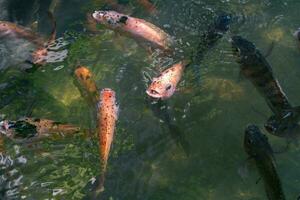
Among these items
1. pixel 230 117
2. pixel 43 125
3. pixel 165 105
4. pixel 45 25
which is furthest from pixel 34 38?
pixel 230 117

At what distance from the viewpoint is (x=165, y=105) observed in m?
5.04

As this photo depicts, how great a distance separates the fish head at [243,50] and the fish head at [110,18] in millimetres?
1319

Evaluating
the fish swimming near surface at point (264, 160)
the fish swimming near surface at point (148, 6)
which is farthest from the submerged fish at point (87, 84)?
the fish swimming near surface at point (264, 160)

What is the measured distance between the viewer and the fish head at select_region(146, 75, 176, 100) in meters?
4.80

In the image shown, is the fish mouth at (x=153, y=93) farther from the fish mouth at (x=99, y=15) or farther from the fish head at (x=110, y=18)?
the fish mouth at (x=99, y=15)

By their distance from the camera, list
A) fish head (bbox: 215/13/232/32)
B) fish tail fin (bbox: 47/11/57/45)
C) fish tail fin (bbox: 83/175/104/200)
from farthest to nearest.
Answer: fish tail fin (bbox: 47/11/57/45)
fish head (bbox: 215/13/232/32)
fish tail fin (bbox: 83/175/104/200)

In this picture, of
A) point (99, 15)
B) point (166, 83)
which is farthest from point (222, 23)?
point (99, 15)

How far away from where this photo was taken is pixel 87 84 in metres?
5.21

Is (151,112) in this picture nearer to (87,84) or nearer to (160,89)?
(160,89)

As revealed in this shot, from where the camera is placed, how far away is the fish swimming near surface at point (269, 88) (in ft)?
13.9

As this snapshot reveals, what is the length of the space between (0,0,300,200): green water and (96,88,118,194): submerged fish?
0.16 m

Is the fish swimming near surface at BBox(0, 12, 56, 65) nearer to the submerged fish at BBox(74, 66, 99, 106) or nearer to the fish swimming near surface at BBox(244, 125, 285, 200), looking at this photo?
the submerged fish at BBox(74, 66, 99, 106)

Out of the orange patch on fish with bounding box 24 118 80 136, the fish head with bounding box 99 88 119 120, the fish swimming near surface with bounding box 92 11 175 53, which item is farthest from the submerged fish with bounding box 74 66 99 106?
the fish swimming near surface with bounding box 92 11 175 53


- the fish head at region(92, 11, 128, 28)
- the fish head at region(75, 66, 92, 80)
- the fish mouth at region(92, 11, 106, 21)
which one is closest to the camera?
the fish head at region(75, 66, 92, 80)
